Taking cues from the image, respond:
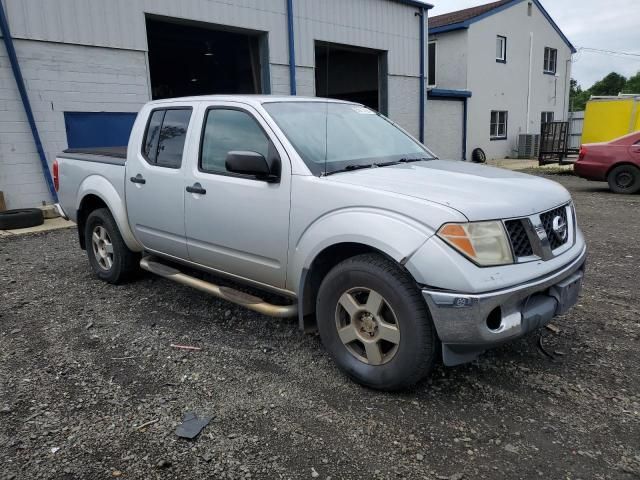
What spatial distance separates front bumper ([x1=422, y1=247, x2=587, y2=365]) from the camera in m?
2.70

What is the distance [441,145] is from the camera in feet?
66.9

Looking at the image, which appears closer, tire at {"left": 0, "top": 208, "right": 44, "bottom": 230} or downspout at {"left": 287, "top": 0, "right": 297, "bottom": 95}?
tire at {"left": 0, "top": 208, "right": 44, "bottom": 230}

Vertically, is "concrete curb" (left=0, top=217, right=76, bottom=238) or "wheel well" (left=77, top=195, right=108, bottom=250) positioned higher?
"wheel well" (left=77, top=195, right=108, bottom=250)

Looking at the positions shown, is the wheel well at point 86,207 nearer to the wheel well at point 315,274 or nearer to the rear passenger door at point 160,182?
the rear passenger door at point 160,182

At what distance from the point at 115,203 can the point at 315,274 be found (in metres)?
2.63

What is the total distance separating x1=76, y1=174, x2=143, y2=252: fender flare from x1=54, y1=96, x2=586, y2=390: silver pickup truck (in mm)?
166

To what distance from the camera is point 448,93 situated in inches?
786

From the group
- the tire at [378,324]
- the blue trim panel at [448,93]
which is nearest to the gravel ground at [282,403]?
the tire at [378,324]

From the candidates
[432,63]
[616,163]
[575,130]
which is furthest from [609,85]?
[616,163]

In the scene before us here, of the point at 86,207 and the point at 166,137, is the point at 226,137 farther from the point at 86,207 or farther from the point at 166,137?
the point at 86,207

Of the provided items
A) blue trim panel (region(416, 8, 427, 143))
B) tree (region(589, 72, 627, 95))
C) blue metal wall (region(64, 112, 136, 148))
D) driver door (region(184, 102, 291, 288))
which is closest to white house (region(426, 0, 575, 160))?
blue trim panel (region(416, 8, 427, 143))

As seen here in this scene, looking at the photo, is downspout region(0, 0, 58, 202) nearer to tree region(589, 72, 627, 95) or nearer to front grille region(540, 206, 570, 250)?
front grille region(540, 206, 570, 250)

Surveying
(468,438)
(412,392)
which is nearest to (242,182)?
(412,392)

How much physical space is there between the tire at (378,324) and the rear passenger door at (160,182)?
66.8 inches
